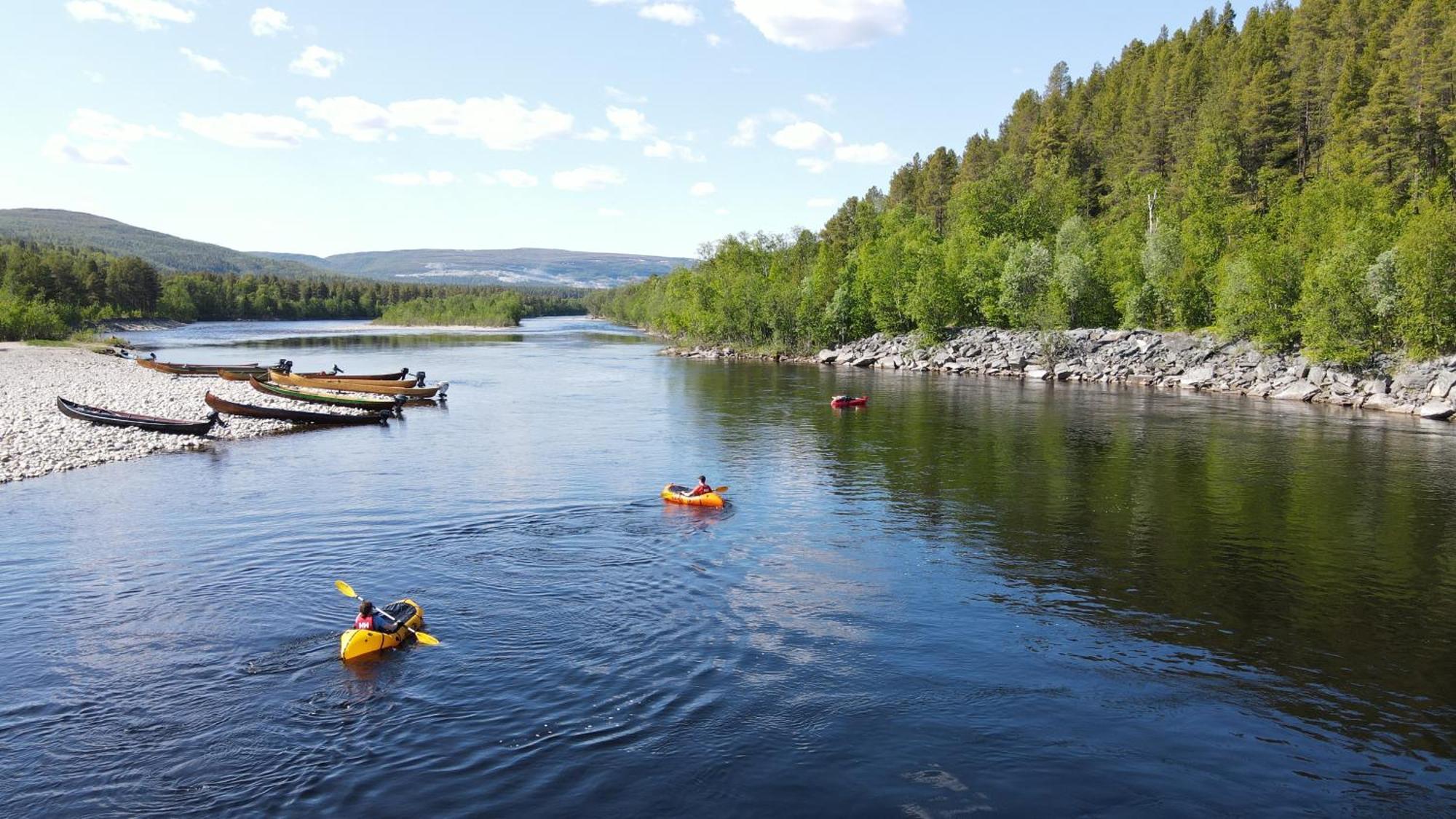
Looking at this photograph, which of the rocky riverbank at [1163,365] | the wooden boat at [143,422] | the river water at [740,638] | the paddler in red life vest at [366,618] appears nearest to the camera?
the river water at [740,638]

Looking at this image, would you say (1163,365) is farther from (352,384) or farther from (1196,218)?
(352,384)

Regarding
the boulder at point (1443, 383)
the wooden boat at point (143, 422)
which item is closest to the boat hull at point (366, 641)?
the wooden boat at point (143, 422)

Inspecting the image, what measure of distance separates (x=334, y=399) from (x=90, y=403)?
1404 centimetres

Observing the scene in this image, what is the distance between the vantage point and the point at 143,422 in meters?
48.2

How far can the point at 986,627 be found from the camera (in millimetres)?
21609

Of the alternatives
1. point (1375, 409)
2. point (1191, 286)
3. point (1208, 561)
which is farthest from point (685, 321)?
point (1208, 561)

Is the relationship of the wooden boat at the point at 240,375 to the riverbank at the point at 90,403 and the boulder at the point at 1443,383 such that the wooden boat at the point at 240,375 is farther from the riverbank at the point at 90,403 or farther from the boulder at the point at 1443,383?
the boulder at the point at 1443,383

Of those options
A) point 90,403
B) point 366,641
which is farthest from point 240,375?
point 366,641

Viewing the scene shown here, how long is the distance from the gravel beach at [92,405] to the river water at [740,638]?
A: 96.4 inches

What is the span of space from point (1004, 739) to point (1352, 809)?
5298 mm

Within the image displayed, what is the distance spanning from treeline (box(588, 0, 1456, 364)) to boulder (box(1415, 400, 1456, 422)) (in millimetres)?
7188

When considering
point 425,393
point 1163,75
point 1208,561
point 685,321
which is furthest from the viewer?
point 685,321

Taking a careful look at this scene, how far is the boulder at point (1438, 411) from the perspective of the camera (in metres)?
59.8

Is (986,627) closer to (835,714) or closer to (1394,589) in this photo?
(835,714)
